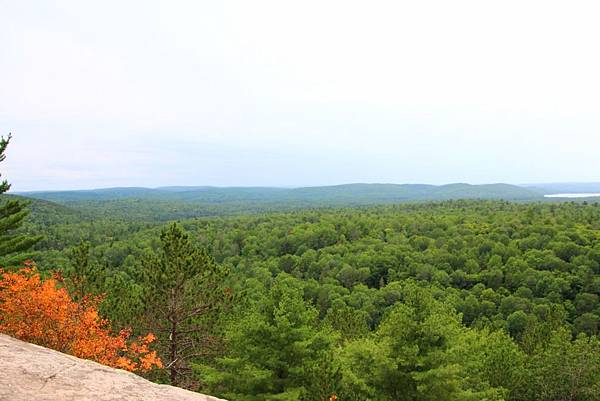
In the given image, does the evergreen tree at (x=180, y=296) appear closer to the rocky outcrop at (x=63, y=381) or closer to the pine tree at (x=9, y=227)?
the pine tree at (x=9, y=227)

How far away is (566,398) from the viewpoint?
101 feet

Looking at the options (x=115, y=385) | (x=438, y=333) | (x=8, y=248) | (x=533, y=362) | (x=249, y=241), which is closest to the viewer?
(x=115, y=385)

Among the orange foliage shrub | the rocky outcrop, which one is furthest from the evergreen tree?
the rocky outcrop

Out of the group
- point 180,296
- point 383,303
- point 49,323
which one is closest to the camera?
point 49,323

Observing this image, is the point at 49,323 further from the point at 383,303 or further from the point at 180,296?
the point at 383,303

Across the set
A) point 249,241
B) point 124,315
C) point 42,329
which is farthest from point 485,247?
point 42,329

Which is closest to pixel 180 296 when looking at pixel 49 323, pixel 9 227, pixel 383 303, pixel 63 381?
pixel 49 323

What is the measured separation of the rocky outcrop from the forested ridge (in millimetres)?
7873

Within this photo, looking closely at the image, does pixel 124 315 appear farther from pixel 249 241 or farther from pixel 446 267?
pixel 249 241

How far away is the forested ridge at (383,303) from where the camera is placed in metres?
17.9

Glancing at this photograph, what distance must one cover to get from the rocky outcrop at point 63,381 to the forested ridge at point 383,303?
7.87 meters

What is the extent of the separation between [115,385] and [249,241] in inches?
3579

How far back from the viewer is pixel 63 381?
789 cm

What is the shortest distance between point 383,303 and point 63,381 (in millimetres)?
62629
